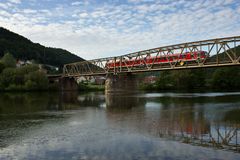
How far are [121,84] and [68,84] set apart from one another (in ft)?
136

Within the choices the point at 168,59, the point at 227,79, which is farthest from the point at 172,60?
the point at 227,79

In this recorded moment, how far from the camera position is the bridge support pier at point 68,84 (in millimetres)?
→ 119106

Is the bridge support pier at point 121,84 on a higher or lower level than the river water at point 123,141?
higher

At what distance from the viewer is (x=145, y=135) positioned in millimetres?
18516

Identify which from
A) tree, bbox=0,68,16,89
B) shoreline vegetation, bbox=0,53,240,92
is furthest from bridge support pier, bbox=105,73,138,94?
tree, bbox=0,68,16,89

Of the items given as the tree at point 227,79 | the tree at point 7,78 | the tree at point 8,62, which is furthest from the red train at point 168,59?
the tree at point 8,62

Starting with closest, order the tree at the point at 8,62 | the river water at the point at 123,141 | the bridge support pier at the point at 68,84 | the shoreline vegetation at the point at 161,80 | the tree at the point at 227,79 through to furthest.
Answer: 1. the river water at the point at 123,141
2. the shoreline vegetation at the point at 161,80
3. the tree at the point at 8,62
4. the tree at the point at 227,79
5. the bridge support pier at the point at 68,84

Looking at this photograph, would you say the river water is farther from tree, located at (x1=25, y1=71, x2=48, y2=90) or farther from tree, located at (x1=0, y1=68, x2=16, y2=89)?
tree, located at (x1=0, y1=68, x2=16, y2=89)

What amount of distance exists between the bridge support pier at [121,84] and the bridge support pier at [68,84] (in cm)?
3622

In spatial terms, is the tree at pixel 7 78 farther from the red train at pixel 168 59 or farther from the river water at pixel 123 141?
the river water at pixel 123 141

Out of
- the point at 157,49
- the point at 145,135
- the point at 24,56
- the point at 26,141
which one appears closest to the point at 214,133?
the point at 145,135

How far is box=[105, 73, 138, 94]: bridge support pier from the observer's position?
8606cm

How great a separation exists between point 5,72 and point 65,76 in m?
30.2

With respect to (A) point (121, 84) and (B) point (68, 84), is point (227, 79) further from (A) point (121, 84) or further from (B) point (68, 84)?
(B) point (68, 84)
